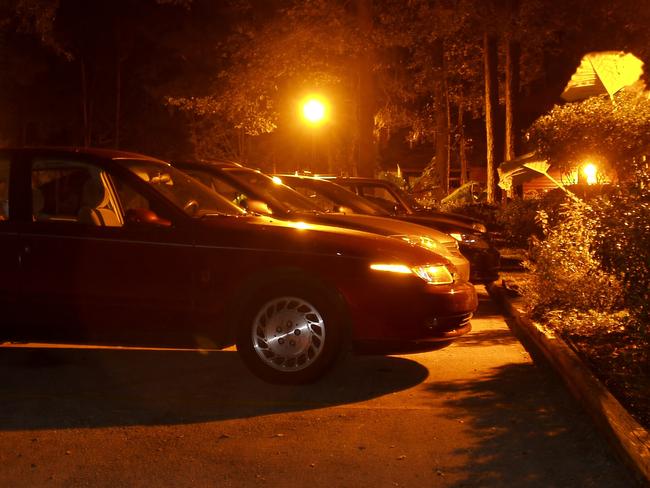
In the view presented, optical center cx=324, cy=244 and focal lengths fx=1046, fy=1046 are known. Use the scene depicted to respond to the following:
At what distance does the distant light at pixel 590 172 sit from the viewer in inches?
615

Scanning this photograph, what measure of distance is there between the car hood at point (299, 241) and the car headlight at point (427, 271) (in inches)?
1.6

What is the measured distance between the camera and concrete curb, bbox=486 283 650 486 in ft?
18.3

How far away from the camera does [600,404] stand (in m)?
6.66

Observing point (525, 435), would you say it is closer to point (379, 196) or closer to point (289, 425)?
point (289, 425)

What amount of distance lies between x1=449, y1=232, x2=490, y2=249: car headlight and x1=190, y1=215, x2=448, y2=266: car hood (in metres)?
6.59

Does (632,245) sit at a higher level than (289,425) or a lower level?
higher

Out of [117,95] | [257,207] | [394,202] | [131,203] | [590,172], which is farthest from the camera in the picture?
[117,95]

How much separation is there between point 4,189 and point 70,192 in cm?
54

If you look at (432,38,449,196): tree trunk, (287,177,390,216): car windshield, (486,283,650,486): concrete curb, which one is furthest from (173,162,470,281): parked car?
(432,38,449,196): tree trunk

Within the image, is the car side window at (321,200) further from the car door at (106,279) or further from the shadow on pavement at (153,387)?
the car door at (106,279)

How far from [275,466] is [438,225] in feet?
30.0

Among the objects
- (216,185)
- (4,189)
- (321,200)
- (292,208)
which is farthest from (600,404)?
(321,200)

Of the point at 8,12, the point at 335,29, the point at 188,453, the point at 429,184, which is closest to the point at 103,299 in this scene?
the point at 188,453

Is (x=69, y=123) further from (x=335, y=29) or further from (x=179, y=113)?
(x=335, y=29)
